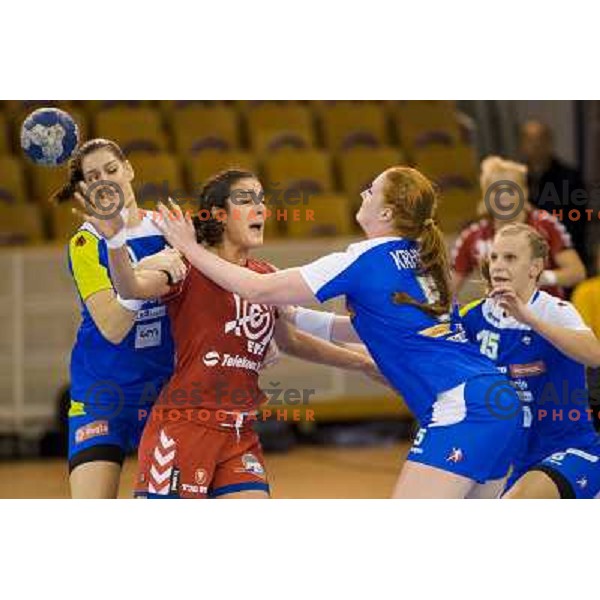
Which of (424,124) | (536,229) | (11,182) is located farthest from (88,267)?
(424,124)

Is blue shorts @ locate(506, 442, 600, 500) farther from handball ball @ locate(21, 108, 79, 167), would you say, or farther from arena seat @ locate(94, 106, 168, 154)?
arena seat @ locate(94, 106, 168, 154)

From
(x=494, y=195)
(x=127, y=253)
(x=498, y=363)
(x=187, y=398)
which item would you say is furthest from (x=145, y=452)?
(x=494, y=195)

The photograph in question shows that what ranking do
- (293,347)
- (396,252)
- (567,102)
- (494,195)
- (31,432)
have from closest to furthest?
(396,252), (293,347), (494,195), (31,432), (567,102)

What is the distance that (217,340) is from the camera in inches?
219

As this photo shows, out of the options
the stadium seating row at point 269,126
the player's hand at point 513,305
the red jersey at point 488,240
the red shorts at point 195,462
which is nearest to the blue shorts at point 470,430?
the player's hand at point 513,305

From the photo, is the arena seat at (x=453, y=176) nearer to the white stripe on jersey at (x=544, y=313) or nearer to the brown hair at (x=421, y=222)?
the white stripe on jersey at (x=544, y=313)

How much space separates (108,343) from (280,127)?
722cm

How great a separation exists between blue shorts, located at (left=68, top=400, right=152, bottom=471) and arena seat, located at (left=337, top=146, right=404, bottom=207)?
6.74m

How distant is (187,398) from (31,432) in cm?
606

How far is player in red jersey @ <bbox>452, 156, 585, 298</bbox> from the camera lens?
26.0ft

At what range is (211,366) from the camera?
219 inches

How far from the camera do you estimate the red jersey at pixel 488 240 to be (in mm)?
8086

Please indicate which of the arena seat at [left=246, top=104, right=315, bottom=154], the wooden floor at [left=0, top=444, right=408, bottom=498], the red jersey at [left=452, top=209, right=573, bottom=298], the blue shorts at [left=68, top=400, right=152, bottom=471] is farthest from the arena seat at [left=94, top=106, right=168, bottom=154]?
the blue shorts at [left=68, top=400, right=152, bottom=471]
